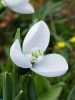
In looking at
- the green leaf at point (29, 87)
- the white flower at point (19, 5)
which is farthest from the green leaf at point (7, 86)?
the white flower at point (19, 5)

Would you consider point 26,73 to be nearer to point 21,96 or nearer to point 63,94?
point 21,96

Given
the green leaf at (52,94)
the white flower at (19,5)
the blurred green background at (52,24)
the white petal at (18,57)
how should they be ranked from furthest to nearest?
1. the blurred green background at (52,24)
2. the green leaf at (52,94)
3. the white flower at (19,5)
4. the white petal at (18,57)

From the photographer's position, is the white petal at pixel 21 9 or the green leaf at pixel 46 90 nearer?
the white petal at pixel 21 9

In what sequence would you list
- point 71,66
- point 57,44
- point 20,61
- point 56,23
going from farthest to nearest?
point 56,23 → point 57,44 → point 71,66 → point 20,61

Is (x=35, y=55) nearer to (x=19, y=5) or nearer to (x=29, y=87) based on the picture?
(x=29, y=87)

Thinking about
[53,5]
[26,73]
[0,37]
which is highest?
[26,73]

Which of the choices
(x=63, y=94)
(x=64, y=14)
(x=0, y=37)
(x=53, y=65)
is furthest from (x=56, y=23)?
(x=53, y=65)

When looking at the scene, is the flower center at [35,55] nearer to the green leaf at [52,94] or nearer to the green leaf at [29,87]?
the green leaf at [29,87]

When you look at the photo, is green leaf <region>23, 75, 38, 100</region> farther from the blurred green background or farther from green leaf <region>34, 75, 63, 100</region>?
the blurred green background
